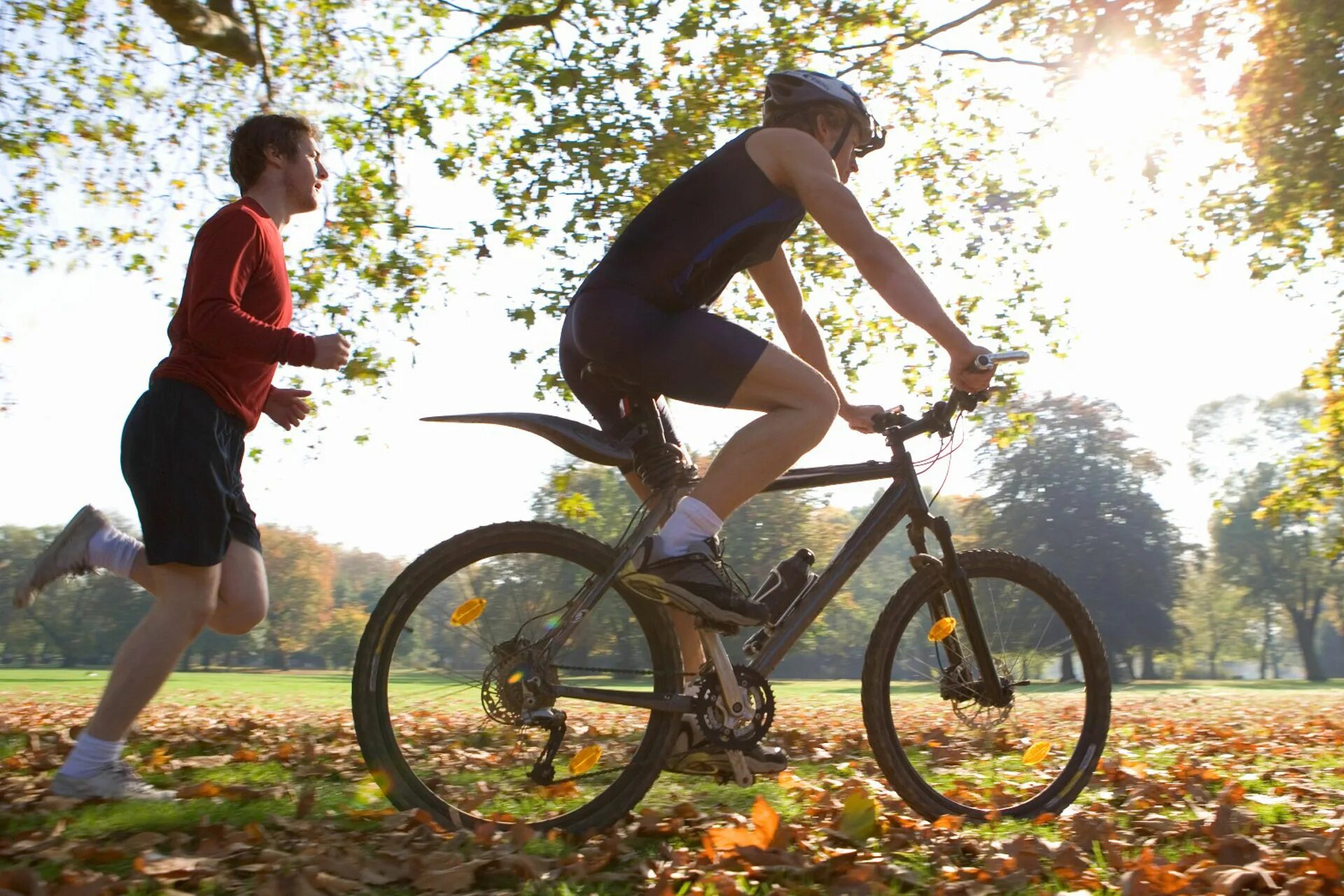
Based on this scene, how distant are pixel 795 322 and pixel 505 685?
1.70m

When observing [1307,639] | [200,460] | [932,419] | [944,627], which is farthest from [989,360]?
[1307,639]

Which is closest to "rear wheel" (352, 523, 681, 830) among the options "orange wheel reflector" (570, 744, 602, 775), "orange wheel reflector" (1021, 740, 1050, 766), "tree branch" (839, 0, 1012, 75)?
"orange wheel reflector" (570, 744, 602, 775)

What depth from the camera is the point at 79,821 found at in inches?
131

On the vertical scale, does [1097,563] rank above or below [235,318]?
above

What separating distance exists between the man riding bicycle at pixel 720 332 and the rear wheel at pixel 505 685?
0.56ft

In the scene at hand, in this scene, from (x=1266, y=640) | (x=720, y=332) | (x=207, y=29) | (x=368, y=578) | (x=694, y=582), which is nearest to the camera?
(x=694, y=582)

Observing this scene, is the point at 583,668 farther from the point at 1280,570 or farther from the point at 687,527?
the point at 1280,570

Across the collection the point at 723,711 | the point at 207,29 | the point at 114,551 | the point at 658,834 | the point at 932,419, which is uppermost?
the point at 207,29

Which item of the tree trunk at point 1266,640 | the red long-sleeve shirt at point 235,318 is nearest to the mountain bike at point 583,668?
the red long-sleeve shirt at point 235,318

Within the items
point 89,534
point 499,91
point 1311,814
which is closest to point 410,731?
point 89,534

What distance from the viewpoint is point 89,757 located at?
354 cm

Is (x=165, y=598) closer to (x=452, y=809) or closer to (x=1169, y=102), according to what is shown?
(x=452, y=809)

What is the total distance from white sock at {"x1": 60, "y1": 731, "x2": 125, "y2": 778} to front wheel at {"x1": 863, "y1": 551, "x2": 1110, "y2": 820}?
8.52 ft

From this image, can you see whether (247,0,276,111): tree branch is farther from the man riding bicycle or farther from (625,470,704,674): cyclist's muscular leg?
(625,470,704,674): cyclist's muscular leg
